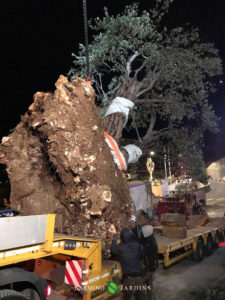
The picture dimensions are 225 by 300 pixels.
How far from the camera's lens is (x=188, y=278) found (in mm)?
6578

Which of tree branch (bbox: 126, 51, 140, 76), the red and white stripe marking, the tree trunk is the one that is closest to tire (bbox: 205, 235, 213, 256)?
the tree trunk

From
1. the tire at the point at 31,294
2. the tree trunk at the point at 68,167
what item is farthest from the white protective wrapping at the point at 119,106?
the tire at the point at 31,294

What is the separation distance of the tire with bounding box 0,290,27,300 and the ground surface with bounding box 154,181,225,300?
3391 millimetres

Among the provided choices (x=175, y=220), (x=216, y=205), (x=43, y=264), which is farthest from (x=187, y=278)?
(x=216, y=205)

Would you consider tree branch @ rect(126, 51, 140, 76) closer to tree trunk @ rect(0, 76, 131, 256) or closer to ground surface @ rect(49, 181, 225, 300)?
tree trunk @ rect(0, 76, 131, 256)

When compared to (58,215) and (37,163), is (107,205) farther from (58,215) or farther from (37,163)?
(37,163)

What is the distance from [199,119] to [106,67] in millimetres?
6776

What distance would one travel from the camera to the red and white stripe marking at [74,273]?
4.35 m

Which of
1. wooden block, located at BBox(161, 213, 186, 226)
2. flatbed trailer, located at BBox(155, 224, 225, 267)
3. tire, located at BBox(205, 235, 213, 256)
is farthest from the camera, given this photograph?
tire, located at BBox(205, 235, 213, 256)

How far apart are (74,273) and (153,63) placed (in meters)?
12.5

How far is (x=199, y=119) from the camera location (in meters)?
17.4

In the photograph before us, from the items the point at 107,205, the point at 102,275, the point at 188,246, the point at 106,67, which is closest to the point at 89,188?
the point at 107,205

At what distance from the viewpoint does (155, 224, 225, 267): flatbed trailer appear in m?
6.91

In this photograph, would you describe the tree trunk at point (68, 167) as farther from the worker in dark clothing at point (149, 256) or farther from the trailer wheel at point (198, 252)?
the trailer wheel at point (198, 252)
